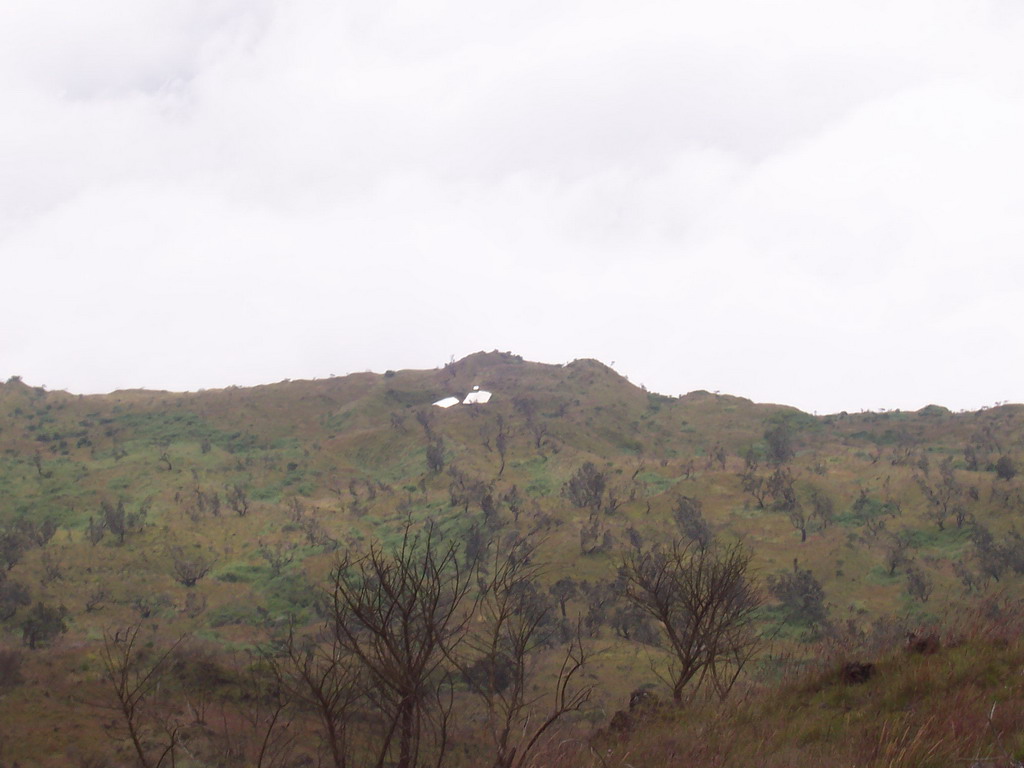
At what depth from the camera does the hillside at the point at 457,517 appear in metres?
25.1

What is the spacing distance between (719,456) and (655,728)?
49713mm

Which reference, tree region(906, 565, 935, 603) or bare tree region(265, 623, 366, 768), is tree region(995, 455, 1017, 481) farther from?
bare tree region(265, 623, 366, 768)

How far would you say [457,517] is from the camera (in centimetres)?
4638

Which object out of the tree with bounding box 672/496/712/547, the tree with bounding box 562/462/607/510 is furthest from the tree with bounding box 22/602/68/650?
the tree with bounding box 672/496/712/547

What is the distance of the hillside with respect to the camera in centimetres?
2509

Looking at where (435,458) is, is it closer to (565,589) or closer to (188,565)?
(188,565)

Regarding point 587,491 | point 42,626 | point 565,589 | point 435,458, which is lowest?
point 42,626

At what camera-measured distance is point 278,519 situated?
48.7 metres

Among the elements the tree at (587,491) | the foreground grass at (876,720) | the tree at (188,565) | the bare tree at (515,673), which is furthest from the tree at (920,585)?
the tree at (188,565)

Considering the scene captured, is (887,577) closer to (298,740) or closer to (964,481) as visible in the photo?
(964,481)

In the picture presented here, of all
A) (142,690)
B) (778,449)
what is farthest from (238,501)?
(778,449)

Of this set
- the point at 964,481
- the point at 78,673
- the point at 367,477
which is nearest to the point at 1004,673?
the point at 78,673

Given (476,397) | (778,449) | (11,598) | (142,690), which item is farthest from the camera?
(476,397)

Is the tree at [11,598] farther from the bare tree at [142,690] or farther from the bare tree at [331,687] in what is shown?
the bare tree at [331,687]
